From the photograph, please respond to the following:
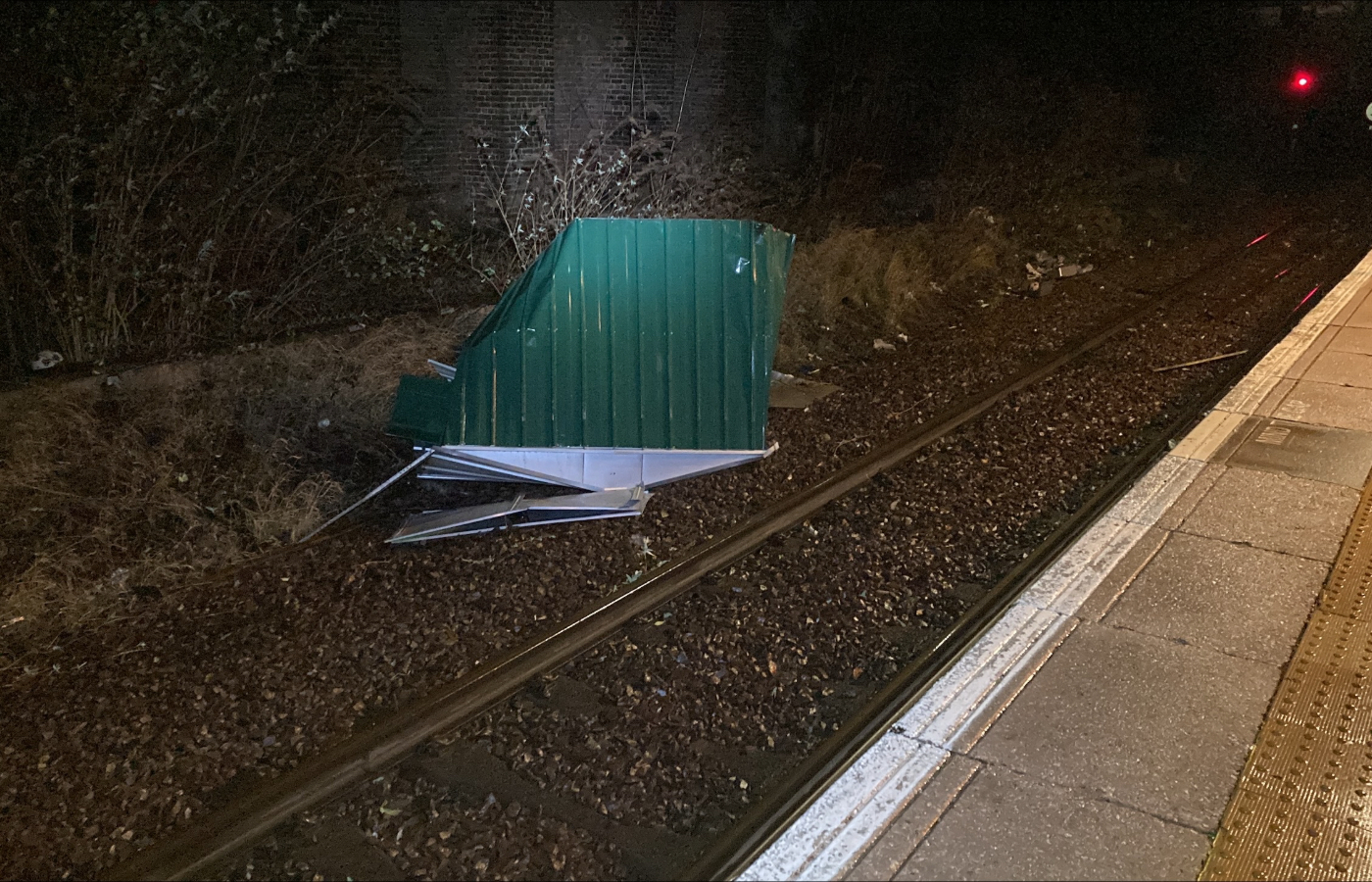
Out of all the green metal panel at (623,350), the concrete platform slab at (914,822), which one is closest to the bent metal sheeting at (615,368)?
the green metal panel at (623,350)

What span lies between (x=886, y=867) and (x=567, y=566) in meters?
2.55

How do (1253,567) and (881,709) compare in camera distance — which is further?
(1253,567)

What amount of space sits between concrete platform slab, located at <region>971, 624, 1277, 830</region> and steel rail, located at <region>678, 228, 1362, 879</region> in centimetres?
43

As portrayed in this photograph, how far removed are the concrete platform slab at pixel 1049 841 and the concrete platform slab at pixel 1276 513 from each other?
98.2 inches

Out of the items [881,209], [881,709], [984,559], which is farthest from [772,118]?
[881,709]

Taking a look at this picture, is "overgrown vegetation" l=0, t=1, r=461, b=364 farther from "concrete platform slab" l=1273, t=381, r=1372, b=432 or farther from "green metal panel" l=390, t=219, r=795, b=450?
"concrete platform slab" l=1273, t=381, r=1372, b=432

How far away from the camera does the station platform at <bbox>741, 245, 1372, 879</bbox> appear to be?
3148 mm

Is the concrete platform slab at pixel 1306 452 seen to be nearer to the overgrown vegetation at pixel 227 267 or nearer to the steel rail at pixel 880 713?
the steel rail at pixel 880 713

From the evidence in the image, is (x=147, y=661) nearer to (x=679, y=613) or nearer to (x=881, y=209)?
(x=679, y=613)

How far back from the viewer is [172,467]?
5871mm

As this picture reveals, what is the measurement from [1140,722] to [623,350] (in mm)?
3478

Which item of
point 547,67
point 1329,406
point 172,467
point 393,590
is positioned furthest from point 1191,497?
point 547,67

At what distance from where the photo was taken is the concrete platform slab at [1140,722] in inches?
134

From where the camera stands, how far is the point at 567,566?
5.22 meters
